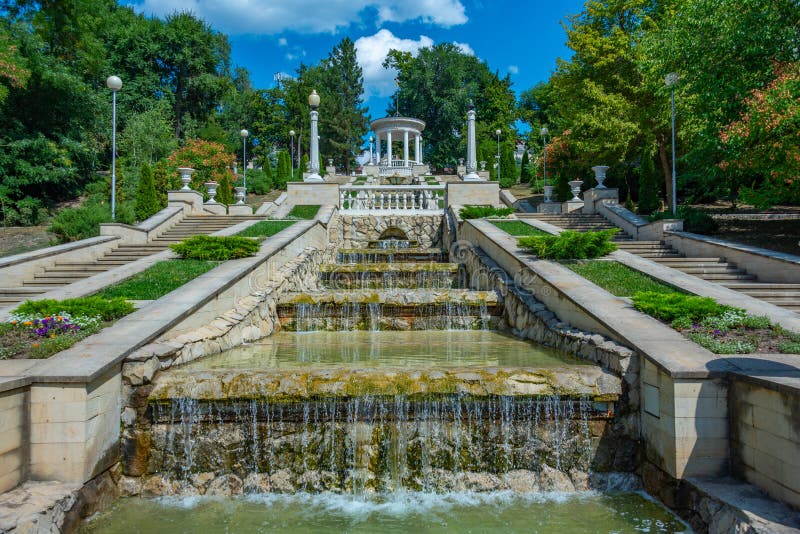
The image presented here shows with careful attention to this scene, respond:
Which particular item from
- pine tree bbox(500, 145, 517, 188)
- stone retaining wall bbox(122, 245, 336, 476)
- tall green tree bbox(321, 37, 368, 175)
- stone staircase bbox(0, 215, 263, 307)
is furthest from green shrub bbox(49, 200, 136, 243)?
tall green tree bbox(321, 37, 368, 175)

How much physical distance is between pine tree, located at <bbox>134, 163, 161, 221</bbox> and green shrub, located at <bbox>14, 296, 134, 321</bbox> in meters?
12.6

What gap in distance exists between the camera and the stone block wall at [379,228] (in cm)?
1903

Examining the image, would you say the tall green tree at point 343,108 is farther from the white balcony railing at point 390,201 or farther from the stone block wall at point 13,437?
the stone block wall at point 13,437

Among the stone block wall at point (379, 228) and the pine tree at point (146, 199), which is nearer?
the pine tree at point (146, 199)

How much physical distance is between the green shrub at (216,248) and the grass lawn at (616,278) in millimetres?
6786

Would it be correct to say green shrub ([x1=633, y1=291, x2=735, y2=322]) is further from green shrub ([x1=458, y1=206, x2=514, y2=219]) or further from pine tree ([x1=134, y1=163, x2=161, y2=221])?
pine tree ([x1=134, y1=163, x2=161, y2=221])

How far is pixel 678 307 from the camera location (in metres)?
6.82

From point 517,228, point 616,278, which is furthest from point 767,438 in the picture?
point 517,228

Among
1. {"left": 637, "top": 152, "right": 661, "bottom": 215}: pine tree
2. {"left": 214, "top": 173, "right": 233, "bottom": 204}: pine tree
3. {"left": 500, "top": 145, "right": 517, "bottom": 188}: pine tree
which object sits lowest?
{"left": 637, "top": 152, "right": 661, "bottom": 215}: pine tree

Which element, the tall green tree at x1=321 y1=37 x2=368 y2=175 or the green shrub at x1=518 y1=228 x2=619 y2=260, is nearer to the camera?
the green shrub at x1=518 y1=228 x2=619 y2=260

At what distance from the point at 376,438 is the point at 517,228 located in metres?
10.4

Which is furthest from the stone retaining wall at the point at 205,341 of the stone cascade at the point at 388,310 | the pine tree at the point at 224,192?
the pine tree at the point at 224,192

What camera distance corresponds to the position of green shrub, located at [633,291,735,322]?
6.73 meters

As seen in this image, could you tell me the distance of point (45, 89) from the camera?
25234mm
